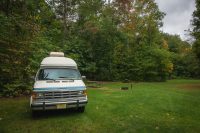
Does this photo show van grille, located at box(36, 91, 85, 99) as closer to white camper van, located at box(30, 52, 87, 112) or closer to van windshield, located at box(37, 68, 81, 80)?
white camper van, located at box(30, 52, 87, 112)

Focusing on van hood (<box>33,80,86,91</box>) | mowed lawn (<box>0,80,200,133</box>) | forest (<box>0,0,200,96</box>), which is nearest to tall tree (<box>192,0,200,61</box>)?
forest (<box>0,0,200,96</box>)

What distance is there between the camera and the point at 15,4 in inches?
662

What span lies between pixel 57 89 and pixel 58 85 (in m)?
0.21

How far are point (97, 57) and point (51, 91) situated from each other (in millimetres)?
20126

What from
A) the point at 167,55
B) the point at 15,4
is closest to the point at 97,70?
the point at 167,55

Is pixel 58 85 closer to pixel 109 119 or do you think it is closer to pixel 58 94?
pixel 58 94

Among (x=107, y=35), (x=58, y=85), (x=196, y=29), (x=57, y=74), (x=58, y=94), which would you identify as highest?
(x=196, y=29)

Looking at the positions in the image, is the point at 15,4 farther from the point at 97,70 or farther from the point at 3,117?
the point at 97,70

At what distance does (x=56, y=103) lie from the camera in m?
7.00

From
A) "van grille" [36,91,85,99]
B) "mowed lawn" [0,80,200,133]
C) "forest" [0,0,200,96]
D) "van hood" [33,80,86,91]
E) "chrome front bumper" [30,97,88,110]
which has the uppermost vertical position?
"forest" [0,0,200,96]

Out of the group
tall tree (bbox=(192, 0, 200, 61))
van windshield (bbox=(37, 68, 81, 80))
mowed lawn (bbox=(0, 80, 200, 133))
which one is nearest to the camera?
mowed lawn (bbox=(0, 80, 200, 133))

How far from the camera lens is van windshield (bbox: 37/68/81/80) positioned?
785 centimetres

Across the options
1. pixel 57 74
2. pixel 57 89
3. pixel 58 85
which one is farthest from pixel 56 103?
pixel 57 74

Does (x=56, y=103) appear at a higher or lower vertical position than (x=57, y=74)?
lower
